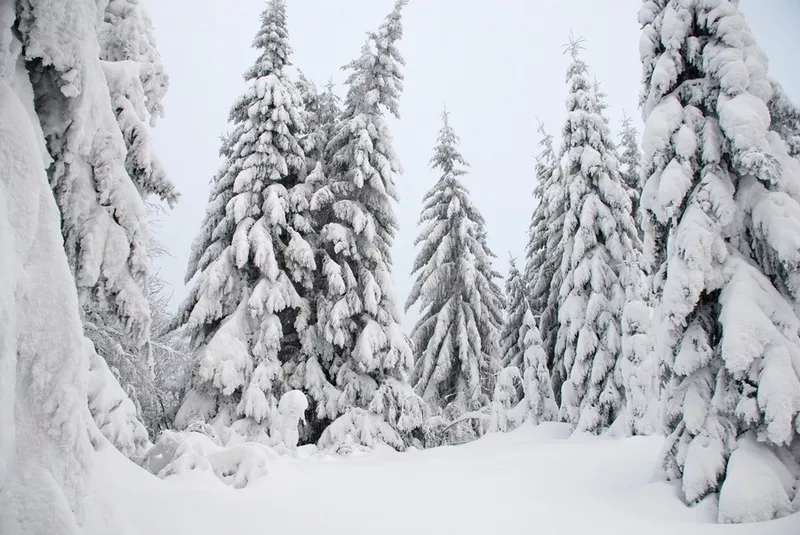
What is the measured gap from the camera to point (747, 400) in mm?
5656

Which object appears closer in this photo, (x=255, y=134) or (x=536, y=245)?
(x=255, y=134)

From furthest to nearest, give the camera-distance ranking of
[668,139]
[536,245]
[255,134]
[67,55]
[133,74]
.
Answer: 1. [536,245]
2. [255,134]
3. [668,139]
4. [133,74]
5. [67,55]

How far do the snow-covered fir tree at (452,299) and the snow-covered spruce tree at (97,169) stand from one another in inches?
591

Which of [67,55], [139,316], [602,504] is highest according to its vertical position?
[67,55]

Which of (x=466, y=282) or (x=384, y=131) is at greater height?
(x=384, y=131)

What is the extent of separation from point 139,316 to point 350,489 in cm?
342

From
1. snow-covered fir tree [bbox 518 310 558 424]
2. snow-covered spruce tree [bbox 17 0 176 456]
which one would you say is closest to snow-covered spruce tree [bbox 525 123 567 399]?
snow-covered fir tree [bbox 518 310 558 424]

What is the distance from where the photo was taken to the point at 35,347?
243 cm

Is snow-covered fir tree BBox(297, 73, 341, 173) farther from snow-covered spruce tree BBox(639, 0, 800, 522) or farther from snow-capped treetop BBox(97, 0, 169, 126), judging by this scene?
snow-covered spruce tree BBox(639, 0, 800, 522)

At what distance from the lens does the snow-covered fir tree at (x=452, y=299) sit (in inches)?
797

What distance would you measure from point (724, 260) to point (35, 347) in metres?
7.51

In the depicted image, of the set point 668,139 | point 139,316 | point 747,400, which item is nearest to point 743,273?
point 747,400

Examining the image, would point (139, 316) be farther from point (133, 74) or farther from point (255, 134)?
point (255, 134)

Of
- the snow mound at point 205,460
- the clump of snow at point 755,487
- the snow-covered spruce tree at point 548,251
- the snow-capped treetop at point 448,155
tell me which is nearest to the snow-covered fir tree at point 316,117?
the snow-capped treetop at point 448,155
